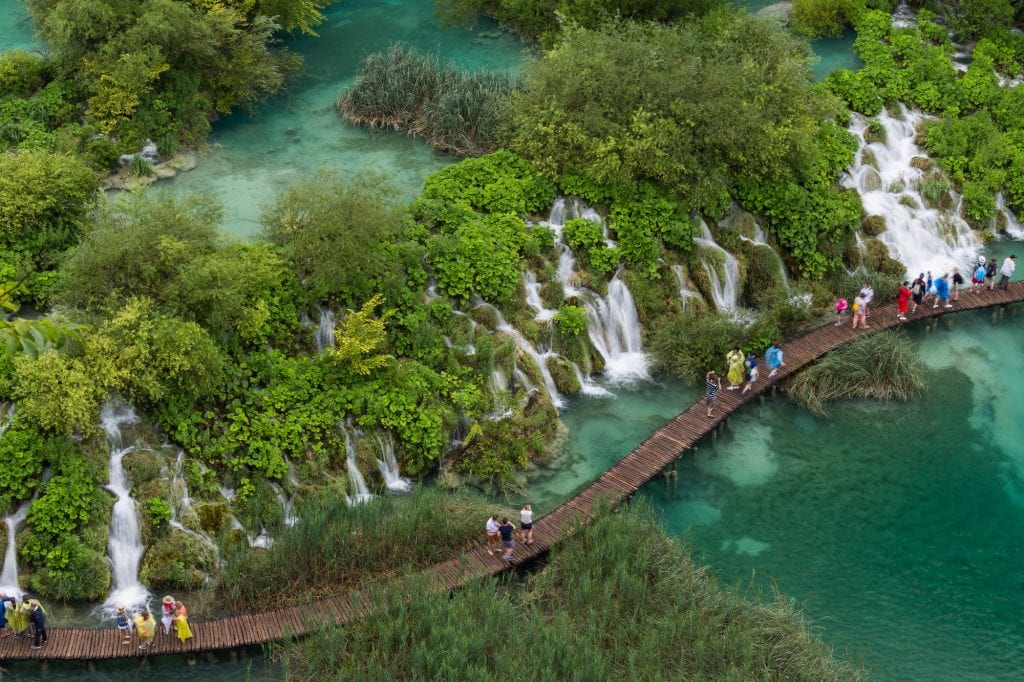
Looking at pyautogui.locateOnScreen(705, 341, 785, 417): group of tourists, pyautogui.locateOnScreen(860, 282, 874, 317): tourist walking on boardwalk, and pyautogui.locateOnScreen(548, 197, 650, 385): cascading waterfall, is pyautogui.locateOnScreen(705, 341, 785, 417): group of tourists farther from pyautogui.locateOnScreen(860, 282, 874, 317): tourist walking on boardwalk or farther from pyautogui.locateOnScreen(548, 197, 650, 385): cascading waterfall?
pyautogui.locateOnScreen(860, 282, 874, 317): tourist walking on boardwalk

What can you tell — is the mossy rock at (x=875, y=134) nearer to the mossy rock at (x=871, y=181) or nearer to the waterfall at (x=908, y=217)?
the waterfall at (x=908, y=217)

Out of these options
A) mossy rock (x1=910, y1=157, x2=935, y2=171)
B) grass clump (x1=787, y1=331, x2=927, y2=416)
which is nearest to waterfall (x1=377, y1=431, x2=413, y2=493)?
grass clump (x1=787, y1=331, x2=927, y2=416)

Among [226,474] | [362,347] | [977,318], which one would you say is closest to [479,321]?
[362,347]

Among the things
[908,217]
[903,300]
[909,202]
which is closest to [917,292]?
[903,300]

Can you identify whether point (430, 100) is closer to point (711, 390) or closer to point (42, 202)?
point (42, 202)

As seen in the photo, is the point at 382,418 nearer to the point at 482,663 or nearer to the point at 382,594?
the point at 382,594

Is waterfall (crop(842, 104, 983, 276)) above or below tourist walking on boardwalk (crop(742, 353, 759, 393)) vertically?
above
